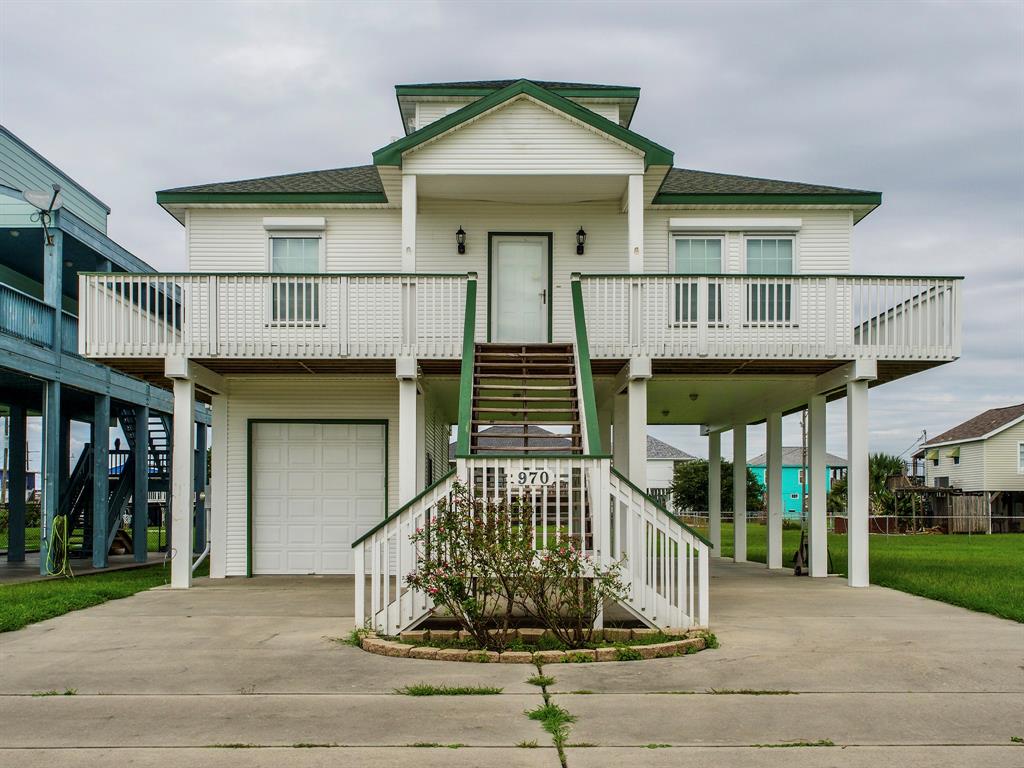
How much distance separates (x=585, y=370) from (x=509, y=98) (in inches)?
192

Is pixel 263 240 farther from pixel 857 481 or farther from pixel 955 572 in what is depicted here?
pixel 955 572

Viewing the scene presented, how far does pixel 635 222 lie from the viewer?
1519 centimetres

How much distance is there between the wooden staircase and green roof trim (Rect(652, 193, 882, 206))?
12.1ft

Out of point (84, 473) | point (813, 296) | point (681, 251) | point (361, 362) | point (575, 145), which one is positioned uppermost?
point (575, 145)

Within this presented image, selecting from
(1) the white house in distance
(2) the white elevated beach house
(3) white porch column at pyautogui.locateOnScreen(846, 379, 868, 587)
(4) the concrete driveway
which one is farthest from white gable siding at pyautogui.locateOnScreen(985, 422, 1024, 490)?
(4) the concrete driveway

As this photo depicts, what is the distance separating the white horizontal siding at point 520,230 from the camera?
1739 centimetres

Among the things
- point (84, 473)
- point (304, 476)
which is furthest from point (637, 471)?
point (84, 473)

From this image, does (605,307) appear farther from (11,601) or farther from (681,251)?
(11,601)

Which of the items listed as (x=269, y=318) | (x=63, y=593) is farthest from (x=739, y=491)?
(x=63, y=593)

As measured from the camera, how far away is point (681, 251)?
17438 mm

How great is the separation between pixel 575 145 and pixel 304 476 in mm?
7454

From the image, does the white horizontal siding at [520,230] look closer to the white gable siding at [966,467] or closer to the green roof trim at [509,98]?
the green roof trim at [509,98]

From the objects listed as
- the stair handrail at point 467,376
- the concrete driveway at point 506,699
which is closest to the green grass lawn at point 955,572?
the concrete driveway at point 506,699

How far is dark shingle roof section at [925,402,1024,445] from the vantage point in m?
50.4
